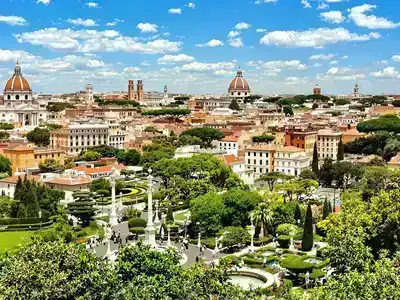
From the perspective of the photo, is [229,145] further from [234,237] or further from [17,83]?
[17,83]

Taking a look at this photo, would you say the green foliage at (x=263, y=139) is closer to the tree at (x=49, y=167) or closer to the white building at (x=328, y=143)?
the white building at (x=328, y=143)

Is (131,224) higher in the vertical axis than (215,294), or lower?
lower

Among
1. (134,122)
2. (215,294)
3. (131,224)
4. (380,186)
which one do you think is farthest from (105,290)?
(134,122)

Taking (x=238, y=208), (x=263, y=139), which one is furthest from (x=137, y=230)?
(x=263, y=139)

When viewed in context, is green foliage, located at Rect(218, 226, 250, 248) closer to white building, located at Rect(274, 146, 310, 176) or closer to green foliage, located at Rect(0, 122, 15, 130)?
white building, located at Rect(274, 146, 310, 176)

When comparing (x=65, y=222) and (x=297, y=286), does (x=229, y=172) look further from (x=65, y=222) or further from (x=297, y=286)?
(x=297, y=286)
